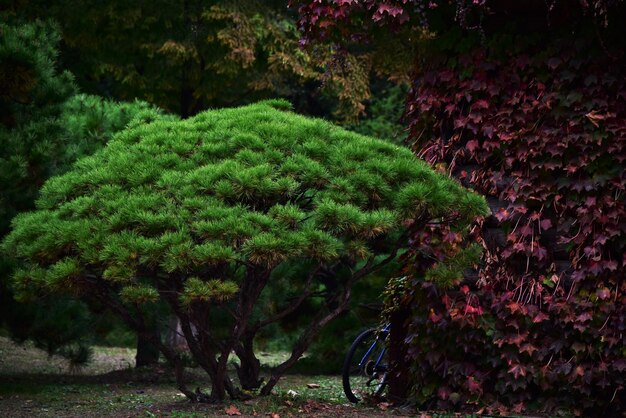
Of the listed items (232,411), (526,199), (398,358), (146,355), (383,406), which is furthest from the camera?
(146,355)

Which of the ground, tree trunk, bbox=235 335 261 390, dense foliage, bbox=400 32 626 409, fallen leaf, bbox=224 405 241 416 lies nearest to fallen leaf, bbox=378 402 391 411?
the ground

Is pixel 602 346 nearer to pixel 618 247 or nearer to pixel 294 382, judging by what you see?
pixel 618 247

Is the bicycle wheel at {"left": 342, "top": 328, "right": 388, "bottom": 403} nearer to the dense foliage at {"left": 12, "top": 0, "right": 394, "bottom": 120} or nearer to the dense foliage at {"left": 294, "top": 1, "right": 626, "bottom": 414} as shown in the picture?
the dense foliage at {"left": 294, "top": 1, "right": 626, "bottom": 414}

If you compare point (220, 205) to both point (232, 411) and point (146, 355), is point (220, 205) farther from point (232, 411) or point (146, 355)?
point (146, 355)

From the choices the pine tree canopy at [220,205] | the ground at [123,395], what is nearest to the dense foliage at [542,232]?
the pine tree canopy at [220,205]

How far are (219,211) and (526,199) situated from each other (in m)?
2.24

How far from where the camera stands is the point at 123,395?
8930 mm

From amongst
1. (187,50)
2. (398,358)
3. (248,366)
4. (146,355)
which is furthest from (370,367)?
(187,50)

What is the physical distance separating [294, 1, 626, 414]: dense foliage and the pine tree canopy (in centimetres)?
62

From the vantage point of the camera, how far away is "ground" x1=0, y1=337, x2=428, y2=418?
5.96m

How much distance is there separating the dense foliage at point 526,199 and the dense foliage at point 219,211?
1.70 ft

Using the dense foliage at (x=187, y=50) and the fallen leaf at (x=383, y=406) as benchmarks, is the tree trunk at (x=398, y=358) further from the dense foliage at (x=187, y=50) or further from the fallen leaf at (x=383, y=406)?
the dense foliage at (x=187, y=50)

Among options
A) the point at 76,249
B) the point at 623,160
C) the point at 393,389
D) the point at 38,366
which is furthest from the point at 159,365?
the point at 623,160

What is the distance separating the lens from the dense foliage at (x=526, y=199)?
5930 mm
